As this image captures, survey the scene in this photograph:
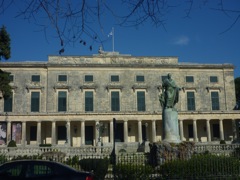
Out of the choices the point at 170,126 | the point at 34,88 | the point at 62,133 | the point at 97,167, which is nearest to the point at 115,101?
the point at 62,133

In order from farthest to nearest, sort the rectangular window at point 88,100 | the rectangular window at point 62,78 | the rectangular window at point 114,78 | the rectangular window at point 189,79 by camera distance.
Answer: the rectangular window at point 189,79 → the rectangular window at point 114,78 → the rectangular window at point 62,78 → the rectangular window at point 88,100

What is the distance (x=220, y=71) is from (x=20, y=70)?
27.2 m

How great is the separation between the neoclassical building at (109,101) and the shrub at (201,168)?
27873 mm

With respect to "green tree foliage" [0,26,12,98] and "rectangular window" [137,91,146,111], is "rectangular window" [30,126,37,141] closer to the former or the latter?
"rectangular window" [137,91,146,111]

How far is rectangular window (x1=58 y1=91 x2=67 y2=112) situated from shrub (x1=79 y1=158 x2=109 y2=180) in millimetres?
28225

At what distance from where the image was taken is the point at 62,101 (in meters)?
41.8

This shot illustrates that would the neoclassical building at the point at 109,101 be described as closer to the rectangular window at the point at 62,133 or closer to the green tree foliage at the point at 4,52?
the rectangular window at the point at 62,133

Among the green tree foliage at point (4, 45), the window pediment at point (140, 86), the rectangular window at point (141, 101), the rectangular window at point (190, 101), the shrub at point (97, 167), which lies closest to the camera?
the shrub at point (97, 167)

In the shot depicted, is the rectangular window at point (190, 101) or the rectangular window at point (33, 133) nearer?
the rectangular window at point (33, 133)

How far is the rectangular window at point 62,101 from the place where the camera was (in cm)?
4146

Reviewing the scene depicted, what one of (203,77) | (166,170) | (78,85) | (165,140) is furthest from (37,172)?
(203,77)

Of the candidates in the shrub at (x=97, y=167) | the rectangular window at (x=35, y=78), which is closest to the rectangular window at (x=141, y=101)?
the rectangular window at (x=35, y=78)

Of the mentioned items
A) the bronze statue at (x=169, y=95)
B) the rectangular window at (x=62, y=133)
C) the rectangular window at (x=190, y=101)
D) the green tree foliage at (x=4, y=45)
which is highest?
the green tree foliage at (x=4, y=45)

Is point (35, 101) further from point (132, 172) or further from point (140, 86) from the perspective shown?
point (132, 172)
